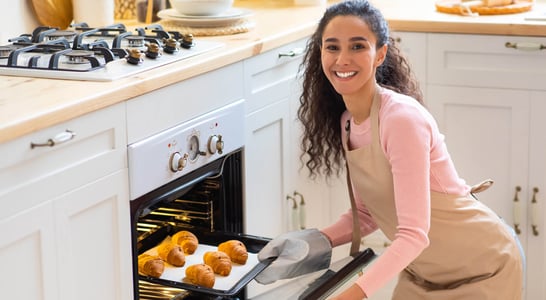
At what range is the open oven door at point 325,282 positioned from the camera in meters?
2.04

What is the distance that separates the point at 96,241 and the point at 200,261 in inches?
15.3

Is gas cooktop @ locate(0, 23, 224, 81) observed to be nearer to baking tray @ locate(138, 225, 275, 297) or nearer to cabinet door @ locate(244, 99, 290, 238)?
cabinet door @ locate(244, 99, 290, 238)

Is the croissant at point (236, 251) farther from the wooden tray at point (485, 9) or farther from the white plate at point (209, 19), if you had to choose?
the wooden tray at point (485, 9)

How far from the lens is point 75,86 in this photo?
2090mm

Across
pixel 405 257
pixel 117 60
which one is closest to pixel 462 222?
pixel 405 257

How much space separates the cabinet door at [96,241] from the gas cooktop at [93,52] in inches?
10.3

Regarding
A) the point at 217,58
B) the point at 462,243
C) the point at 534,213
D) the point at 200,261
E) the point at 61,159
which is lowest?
the point at 534,213

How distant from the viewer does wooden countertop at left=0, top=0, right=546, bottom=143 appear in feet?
6.16

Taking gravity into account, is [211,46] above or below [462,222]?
above

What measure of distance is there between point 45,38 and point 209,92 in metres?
0.48

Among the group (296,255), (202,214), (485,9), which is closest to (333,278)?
(296,255)

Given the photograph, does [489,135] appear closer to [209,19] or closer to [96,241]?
[209,19]

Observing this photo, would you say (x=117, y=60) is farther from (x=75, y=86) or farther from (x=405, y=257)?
(x=405, y=257)

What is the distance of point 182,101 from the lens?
91.7 inches
